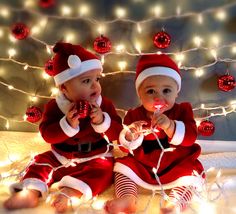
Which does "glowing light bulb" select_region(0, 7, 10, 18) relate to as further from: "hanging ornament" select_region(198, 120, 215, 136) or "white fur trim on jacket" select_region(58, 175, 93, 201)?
"hanging ornament" select_region(198, 120, 215, 136)

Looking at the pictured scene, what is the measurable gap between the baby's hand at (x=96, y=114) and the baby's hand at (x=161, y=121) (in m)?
0.14

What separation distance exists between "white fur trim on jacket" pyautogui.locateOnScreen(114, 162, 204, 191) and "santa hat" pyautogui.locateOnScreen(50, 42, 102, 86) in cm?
27

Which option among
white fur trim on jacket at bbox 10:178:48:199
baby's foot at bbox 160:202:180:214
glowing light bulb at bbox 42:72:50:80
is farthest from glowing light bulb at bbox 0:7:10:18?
baby's foot at bbox 160:202:180:214

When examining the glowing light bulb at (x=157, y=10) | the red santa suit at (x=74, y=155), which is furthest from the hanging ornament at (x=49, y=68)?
the glowing light bulb at (x=157, y=10)

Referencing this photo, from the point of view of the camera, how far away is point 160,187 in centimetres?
115

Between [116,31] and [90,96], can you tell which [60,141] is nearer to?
[90,96]

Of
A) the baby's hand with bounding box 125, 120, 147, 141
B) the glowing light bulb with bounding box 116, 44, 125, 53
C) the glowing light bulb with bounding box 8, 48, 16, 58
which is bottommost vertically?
the baby's hand with bounding box 125, 120, 147, 141

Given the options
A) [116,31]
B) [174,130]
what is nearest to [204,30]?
[116,31]

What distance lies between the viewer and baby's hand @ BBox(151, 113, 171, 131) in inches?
44.3

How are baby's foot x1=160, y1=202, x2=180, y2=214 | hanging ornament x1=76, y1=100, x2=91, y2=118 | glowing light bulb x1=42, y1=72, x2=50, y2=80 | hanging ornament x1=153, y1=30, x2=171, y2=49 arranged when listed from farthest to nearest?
glowing light bulb x1=42, y1=72, x2=50, y2=80, hanging ornament x1=153, y1=30, x2=171, y2=49, hanging ornament x1=76, y1=100, x2=91, y2=118, baby's foot x1=160, y1=202, x2=180, y2=214

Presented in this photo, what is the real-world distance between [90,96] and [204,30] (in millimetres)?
436

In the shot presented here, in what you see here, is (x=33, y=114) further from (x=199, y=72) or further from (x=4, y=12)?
(x=199, y=72)

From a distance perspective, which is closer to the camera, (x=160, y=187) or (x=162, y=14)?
(x=160, y=187)

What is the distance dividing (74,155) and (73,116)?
143 millimetres
